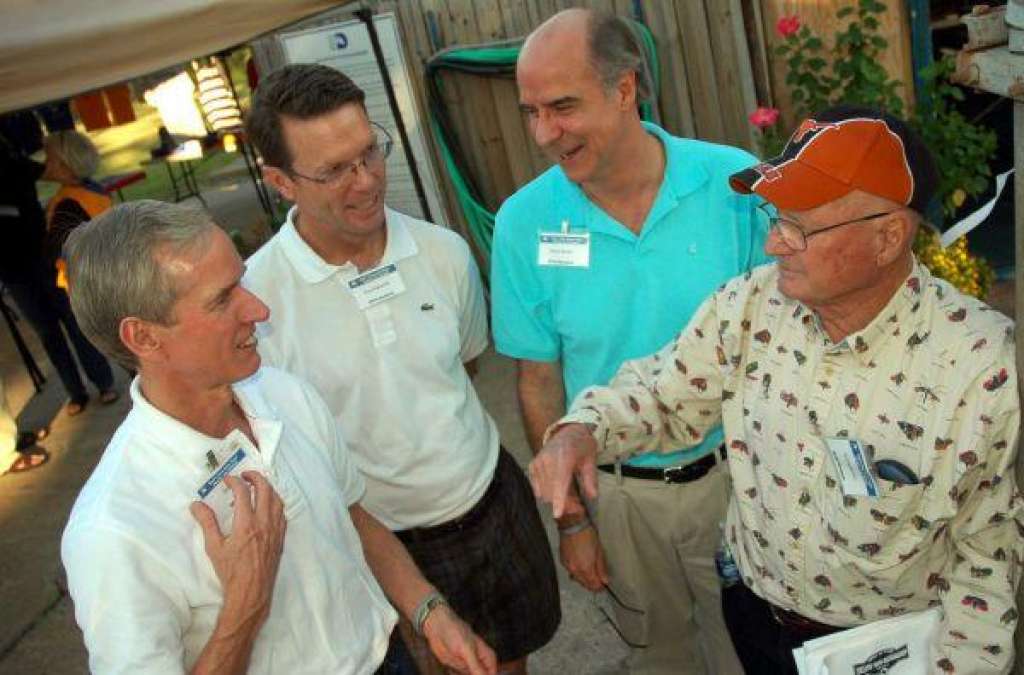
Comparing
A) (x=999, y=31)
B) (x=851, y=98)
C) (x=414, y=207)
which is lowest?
(x=414, y=207)

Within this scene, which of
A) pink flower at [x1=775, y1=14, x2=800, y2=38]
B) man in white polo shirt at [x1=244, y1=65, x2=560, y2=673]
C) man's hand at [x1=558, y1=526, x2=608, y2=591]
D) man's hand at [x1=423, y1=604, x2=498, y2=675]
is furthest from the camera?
pink flower at [x1=775, y1=14, x2=800, y2=38]

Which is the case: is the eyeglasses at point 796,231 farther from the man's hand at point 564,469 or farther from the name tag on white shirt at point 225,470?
the name tag on white shirt at point 225,470

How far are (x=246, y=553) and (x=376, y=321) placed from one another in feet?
3.24

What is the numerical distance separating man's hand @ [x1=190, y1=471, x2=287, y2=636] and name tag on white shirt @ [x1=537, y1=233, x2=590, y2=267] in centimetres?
113

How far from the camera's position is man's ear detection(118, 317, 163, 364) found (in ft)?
6.06

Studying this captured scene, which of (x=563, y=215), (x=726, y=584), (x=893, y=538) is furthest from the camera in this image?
(x=563, y=215)

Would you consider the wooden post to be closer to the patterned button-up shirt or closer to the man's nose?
the patterned button-up shirt

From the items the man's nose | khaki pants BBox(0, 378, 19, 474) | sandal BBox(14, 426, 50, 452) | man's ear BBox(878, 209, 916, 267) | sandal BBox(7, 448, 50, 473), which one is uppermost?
the man's nose

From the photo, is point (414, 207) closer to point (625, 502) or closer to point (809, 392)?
point (625, 502)

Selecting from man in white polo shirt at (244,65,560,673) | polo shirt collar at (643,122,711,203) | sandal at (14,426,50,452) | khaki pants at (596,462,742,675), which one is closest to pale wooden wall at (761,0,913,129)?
polo shirt collar at (643,122,711,203)

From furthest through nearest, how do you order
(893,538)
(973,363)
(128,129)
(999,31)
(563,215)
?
(128,129) < (563,215) < (893,538) < (973,363) < (999,31)

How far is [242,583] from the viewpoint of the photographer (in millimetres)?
1762

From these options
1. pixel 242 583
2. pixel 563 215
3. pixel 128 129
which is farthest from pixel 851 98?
pixel 128 129

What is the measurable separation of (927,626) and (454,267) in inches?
62.1
